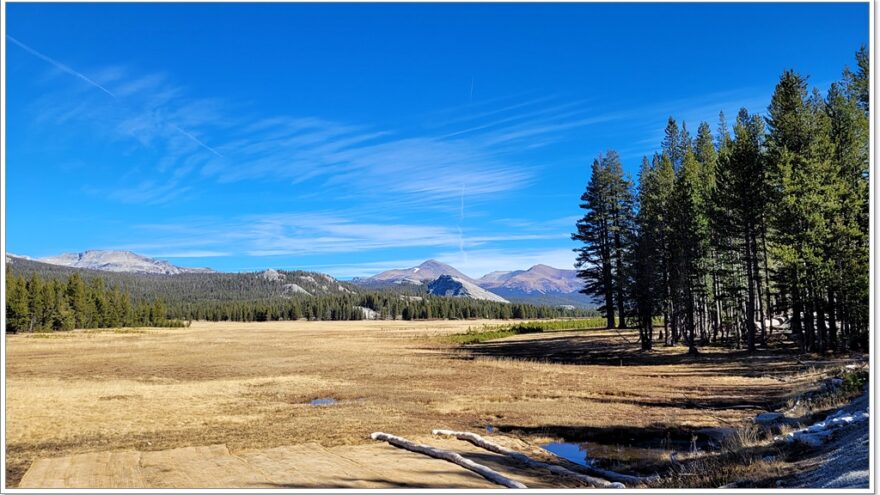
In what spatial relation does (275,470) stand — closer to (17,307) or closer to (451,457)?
(451,457)

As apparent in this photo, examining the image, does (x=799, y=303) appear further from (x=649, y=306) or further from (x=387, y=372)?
(x=387, y=372)

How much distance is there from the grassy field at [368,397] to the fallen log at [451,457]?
38.9 inches

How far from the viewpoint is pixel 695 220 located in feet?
124

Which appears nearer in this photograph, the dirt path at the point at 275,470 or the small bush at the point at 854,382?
the dirt path at the point at 275,470

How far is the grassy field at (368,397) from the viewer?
1644cm

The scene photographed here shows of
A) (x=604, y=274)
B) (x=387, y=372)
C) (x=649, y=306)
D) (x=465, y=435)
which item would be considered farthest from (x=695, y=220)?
(x=465, y=435)

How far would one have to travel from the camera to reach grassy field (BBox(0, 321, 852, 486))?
16.4 m

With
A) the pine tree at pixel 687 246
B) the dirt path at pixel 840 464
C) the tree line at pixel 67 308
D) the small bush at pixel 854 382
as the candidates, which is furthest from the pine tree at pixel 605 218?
the tree line at pixel 67 308

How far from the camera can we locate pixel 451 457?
12.5 m

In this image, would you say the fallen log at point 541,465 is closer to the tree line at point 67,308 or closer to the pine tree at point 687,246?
the pine tree at point 687,246

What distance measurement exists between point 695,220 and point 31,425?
38.3 metres

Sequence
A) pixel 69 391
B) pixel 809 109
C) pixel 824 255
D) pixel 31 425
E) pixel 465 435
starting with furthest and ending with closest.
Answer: pixel 809 109, pixel 824 255, pixel 69 391, pixel 31 425, pixel 465 435

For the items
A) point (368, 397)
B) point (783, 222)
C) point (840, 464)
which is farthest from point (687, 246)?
point (840, 464)

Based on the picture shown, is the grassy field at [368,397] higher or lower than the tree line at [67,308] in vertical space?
lower
